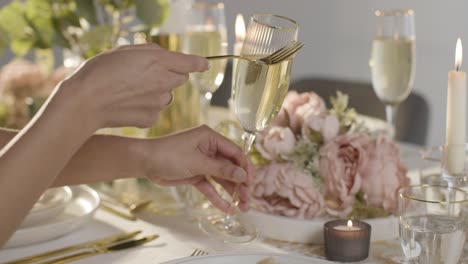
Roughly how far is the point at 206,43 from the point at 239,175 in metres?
0.46

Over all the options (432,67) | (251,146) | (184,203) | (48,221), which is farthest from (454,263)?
(432,67)

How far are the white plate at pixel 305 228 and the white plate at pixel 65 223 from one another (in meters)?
0.32

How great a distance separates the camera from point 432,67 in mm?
4105

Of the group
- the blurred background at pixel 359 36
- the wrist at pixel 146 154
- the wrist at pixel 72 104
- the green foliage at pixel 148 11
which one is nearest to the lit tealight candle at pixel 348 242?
the wrist at pixel 146 154

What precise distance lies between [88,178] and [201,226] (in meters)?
0.22

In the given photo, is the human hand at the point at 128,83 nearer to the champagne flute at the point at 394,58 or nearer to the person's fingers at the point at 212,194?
the person's fingers at the point at 212,194

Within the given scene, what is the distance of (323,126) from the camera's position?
133 cm

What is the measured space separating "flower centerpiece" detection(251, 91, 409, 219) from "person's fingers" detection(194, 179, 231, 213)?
0.20 feet

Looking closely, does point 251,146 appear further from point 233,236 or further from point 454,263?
point 454,263

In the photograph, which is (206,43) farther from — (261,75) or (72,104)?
(72,104)

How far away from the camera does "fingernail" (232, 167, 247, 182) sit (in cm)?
130

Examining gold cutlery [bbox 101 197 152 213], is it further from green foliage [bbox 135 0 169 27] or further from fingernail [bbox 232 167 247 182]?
green foliage [bbox 135 0 169 27]

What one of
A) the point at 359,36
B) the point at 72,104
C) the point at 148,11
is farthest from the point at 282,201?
the point at 359,36

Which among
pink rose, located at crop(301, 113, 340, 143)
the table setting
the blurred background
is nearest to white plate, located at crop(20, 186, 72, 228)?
the table setting
